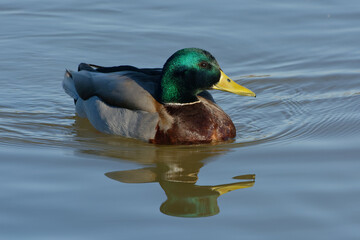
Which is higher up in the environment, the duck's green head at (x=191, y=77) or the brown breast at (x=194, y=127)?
the duck's green head at (x=191, y=77)

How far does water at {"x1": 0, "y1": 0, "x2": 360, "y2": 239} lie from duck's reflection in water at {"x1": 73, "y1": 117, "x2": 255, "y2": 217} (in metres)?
0.02

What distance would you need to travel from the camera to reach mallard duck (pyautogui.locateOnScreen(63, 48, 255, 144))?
8.15 metres

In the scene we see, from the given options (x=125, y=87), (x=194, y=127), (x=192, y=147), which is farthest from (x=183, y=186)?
(x=125, y=87)

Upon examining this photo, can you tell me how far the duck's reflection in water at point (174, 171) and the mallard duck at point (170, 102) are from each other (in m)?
0.14

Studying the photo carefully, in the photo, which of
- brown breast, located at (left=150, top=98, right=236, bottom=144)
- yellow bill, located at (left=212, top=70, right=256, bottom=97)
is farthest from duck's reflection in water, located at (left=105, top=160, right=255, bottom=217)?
yellow bill, located at (left=212, top=70, right=256, bottom=97)

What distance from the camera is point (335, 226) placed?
5.82 m

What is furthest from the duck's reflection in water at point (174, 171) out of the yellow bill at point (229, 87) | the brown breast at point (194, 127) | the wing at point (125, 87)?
the yellow bill at point (229, 87)

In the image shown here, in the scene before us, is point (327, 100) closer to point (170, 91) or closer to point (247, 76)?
point (247, 76)

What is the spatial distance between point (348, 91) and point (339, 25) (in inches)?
98.3

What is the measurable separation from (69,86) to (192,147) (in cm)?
229

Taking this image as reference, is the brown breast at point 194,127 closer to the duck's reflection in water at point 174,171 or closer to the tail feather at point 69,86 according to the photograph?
the duck's reflection in water at point 174,171

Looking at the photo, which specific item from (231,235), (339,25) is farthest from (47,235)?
(339,25)

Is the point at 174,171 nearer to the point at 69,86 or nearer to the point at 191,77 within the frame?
the point at 191,77

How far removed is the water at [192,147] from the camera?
19.7 feet
